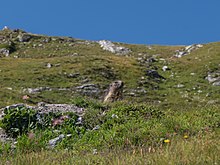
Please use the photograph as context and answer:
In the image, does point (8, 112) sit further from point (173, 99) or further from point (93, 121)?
point (173, 99)

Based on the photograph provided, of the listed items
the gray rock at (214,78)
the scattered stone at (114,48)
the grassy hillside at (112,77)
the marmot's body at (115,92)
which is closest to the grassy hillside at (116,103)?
the grassy hillside at (112,77)

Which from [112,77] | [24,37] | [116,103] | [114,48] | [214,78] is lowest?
[214,78]

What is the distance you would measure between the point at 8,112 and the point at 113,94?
62.9ft

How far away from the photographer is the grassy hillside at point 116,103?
21.8 feet

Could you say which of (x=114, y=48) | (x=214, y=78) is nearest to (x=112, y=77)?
(x=214, y=78)

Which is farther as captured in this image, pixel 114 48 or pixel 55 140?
pixel 114 48

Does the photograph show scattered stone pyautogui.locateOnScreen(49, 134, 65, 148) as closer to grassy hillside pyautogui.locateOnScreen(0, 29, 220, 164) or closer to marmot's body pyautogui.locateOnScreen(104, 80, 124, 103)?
grassy hillside pyautogui.locateOnScreen(0, 29, 220, 164)

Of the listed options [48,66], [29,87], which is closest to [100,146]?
[29,87]

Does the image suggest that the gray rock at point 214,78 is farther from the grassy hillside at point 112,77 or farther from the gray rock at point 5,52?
the gray rock at point 5,52

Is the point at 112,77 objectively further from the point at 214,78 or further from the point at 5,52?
the point at 5,52

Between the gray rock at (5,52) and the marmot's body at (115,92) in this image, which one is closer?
the marmot's body at (115,92)

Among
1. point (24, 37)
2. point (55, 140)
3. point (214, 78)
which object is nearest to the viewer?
point (55, 140)

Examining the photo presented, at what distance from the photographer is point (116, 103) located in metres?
15.2

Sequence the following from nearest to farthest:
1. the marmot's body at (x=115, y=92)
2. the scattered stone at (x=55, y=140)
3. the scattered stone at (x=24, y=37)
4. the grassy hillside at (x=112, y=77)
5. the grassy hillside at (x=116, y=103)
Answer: the grassy hillside at (x=116, y=103) < the scattered stone at (x=55, y=140) < the marmot's body at (x=115, y=92) < the grassy hillside at (x=112, y=77) < the scattered stone at (x=24, y=37)
